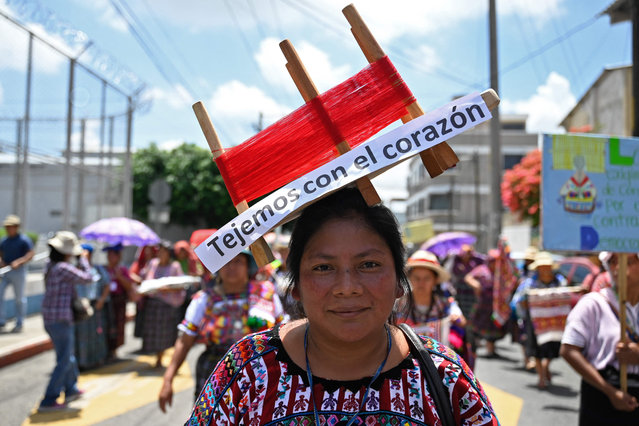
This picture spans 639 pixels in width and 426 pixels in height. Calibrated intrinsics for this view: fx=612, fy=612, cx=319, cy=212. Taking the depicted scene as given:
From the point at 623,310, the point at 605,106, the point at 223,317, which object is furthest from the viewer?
the point at 605,106

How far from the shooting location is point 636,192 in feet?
11.7

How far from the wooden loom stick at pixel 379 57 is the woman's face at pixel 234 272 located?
97.2 inches

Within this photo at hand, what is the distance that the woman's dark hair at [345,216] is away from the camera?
1.90 meters

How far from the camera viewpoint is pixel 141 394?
7.32 m

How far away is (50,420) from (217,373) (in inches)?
203

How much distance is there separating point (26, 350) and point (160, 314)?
6.73 ft

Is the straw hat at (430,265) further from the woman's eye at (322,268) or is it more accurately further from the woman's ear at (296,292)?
the woman's eye at (322,268)

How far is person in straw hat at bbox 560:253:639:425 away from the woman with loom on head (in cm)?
187

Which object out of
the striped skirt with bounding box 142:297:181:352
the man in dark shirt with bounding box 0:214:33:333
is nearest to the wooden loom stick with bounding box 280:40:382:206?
the striped skirt with bounding box 142:297:181:352

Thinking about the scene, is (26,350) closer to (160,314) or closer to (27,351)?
(27,351)

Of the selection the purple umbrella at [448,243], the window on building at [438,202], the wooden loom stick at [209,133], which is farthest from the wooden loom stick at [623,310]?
the window on building at [438,202]

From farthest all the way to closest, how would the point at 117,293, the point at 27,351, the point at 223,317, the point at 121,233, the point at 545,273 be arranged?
the point at 117,293 < the point at 27,351 < the point at 121,233 < the point at 545,273 < the point at 223,317

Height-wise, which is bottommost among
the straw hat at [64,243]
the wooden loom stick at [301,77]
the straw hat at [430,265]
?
the straw hat at [430,265]

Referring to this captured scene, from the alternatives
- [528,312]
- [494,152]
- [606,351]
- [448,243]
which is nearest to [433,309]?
[606,351]
